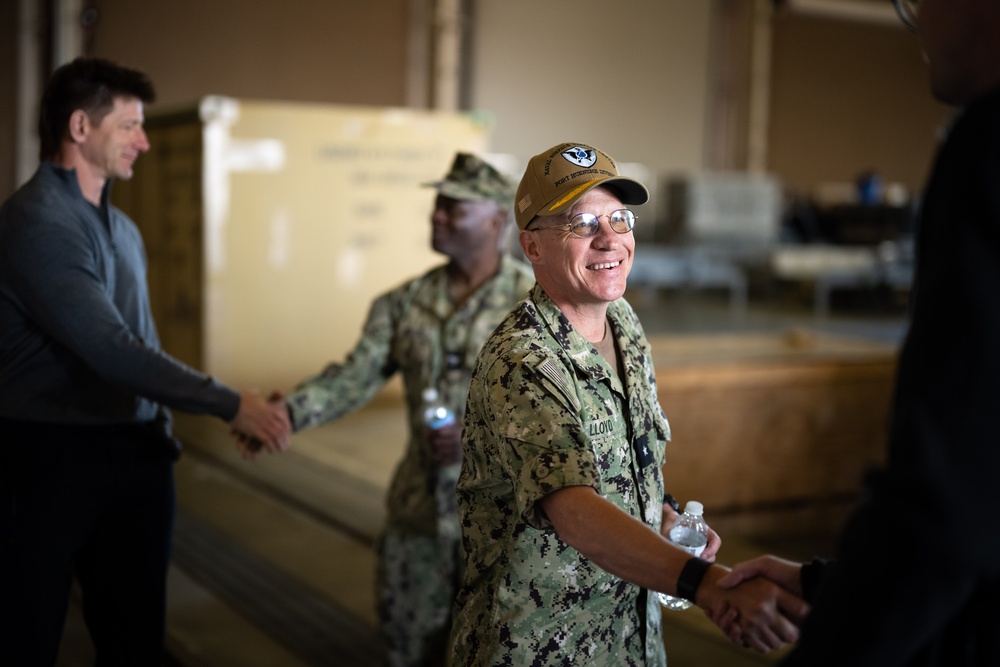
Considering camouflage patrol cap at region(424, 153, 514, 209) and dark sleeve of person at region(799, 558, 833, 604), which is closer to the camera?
dark sleeve of person at region(799, 558, 833, 604)

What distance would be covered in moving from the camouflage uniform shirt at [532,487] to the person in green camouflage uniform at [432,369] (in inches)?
50.6

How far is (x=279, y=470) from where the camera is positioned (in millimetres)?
6598

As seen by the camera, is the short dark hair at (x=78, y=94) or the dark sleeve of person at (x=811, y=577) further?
the short dark hair at (x=78, y=94)

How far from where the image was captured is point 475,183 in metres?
3.25

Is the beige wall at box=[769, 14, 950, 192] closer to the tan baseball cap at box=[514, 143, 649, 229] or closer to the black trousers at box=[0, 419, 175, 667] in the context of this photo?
Answer: the black trousers at box=[0, 419, 175, 667]

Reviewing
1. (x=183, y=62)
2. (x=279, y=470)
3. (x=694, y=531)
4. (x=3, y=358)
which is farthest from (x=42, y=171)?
(x=183, y=62)

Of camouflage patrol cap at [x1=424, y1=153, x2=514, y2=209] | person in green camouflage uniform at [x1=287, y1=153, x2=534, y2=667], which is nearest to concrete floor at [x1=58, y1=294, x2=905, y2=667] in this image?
person in green camouflage uniform at [x1=287, y1=153, x2=534, y2=667]

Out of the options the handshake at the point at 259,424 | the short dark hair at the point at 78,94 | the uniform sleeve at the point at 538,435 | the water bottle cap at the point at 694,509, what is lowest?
the handshake at the point at 259,424

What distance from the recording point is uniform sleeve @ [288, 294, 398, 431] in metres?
3.15

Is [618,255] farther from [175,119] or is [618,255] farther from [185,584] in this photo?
[175,119]

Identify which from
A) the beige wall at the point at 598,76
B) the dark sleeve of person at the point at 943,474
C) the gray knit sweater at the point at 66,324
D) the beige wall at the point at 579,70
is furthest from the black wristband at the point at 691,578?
the beige wall at the point at 598,76

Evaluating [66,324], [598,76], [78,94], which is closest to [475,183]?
[78,94]

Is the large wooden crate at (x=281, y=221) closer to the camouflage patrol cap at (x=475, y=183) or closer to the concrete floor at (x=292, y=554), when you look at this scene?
the concrete floor at (x=292, y=554)

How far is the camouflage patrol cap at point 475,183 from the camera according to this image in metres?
3.21
